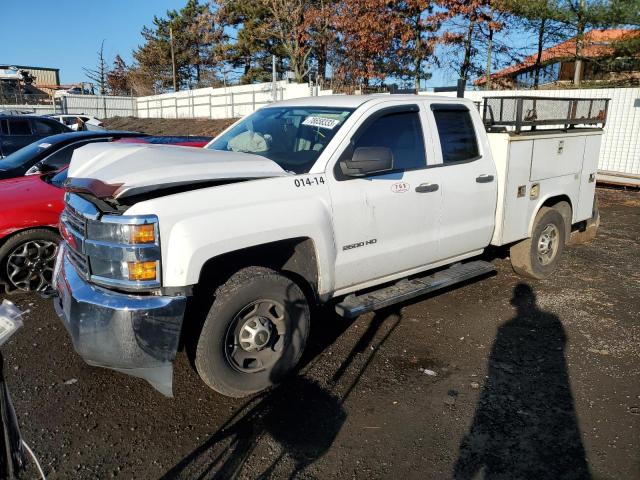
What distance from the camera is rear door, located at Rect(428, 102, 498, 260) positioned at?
180 inches

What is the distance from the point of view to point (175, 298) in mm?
3031

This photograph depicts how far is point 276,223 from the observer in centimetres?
339

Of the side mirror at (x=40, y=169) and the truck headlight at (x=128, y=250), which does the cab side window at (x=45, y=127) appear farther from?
the truck headlight at (x=128, y=250)

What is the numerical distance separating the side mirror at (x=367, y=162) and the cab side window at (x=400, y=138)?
36cm

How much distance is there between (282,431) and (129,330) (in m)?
1.10

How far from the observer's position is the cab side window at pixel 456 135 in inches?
183

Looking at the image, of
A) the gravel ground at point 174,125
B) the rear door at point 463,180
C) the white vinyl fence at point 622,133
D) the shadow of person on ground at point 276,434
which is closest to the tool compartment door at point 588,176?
the rear door at point 463,180

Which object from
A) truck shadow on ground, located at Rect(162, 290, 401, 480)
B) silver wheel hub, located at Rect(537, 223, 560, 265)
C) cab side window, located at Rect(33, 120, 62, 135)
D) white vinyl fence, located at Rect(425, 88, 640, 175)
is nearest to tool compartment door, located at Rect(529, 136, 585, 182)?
silver wheel hub, located at Rect(537, 223, 560, 265)

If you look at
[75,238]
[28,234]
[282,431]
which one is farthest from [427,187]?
[28,234]

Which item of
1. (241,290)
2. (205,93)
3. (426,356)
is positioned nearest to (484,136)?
(426,356)

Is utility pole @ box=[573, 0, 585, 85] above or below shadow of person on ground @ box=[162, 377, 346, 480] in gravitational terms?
above

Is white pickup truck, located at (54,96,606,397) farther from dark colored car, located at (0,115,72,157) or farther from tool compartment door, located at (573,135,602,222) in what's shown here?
dark colored car, located at (0,115,72,157)

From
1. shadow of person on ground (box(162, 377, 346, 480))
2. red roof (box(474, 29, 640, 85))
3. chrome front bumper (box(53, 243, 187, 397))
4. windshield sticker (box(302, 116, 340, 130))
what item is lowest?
shadow of person on ground (box(162, 377, 346, 480))

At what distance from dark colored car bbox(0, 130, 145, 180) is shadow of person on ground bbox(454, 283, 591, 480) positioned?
578 cm
